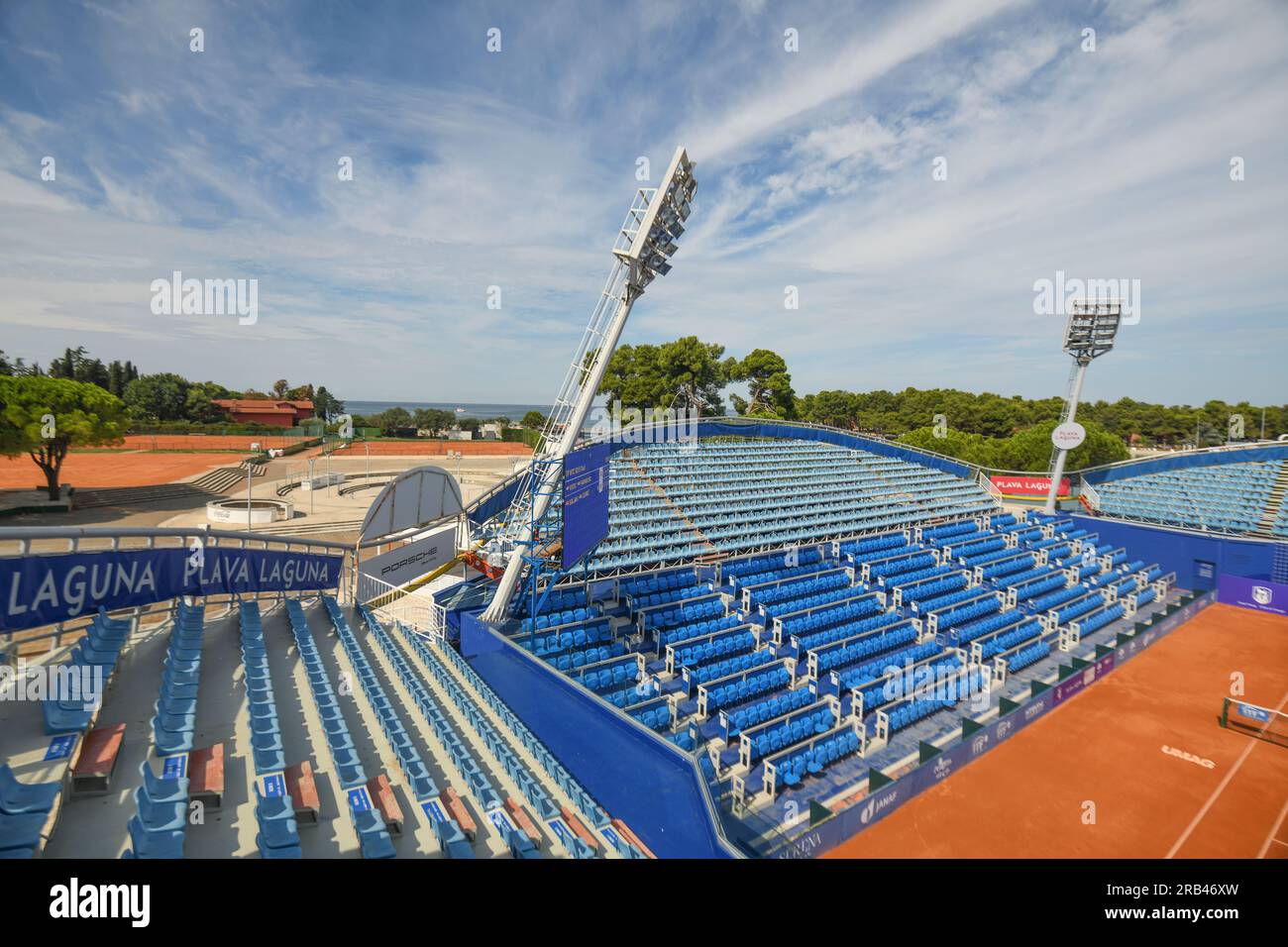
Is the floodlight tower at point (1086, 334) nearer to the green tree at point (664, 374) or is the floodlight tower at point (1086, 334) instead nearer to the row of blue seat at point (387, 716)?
the green tree at point (664, 374)

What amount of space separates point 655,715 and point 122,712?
9346mm

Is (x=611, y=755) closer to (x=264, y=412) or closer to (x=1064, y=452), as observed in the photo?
(x=1064, y=452)

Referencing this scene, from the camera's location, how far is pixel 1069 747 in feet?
47.2

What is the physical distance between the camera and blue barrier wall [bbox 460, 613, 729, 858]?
921 centimetres

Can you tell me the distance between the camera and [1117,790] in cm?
1276

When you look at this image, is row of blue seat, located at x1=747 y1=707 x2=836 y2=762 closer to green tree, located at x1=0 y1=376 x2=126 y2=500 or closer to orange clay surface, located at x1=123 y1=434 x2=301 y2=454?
green tree, located at x1=0 y1=376 x2=126 y2=500

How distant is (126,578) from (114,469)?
5112 cm

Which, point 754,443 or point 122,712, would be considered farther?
point 754,443

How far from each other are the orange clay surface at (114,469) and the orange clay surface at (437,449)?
50.3 ft

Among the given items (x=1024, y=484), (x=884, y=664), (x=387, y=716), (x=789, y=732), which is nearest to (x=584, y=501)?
(x=387, y=716)
